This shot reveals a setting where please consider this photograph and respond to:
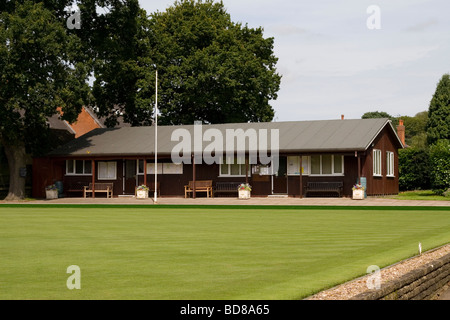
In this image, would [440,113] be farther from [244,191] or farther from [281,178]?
[244,191]

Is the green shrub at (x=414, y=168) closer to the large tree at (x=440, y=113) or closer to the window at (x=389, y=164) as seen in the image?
the window at (x=389, y=164)

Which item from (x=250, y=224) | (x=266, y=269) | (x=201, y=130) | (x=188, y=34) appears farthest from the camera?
(x=188, y=34)

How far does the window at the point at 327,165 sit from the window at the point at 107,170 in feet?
44.8

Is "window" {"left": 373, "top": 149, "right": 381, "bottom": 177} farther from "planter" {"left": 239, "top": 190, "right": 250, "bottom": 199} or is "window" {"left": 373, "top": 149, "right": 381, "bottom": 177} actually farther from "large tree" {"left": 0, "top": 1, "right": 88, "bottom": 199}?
"large tree" {"left": 0, "top": 1, "right": 88, "bottom": 199}

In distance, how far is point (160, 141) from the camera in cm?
4231

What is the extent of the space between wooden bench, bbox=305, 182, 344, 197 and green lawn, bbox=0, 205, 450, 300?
1828cm

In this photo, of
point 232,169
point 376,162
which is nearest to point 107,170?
point 232,169

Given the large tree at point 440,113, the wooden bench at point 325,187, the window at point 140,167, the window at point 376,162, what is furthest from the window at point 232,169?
the large tree at point 440,113

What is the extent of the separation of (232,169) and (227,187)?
119 cm

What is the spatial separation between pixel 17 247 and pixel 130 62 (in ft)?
128

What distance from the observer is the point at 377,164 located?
39000mm

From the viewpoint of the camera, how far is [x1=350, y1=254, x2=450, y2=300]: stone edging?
6.96 metres

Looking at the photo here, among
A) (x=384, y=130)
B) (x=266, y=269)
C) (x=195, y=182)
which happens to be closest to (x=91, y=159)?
(x=195, y=182)

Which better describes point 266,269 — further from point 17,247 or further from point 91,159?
point 91,159
